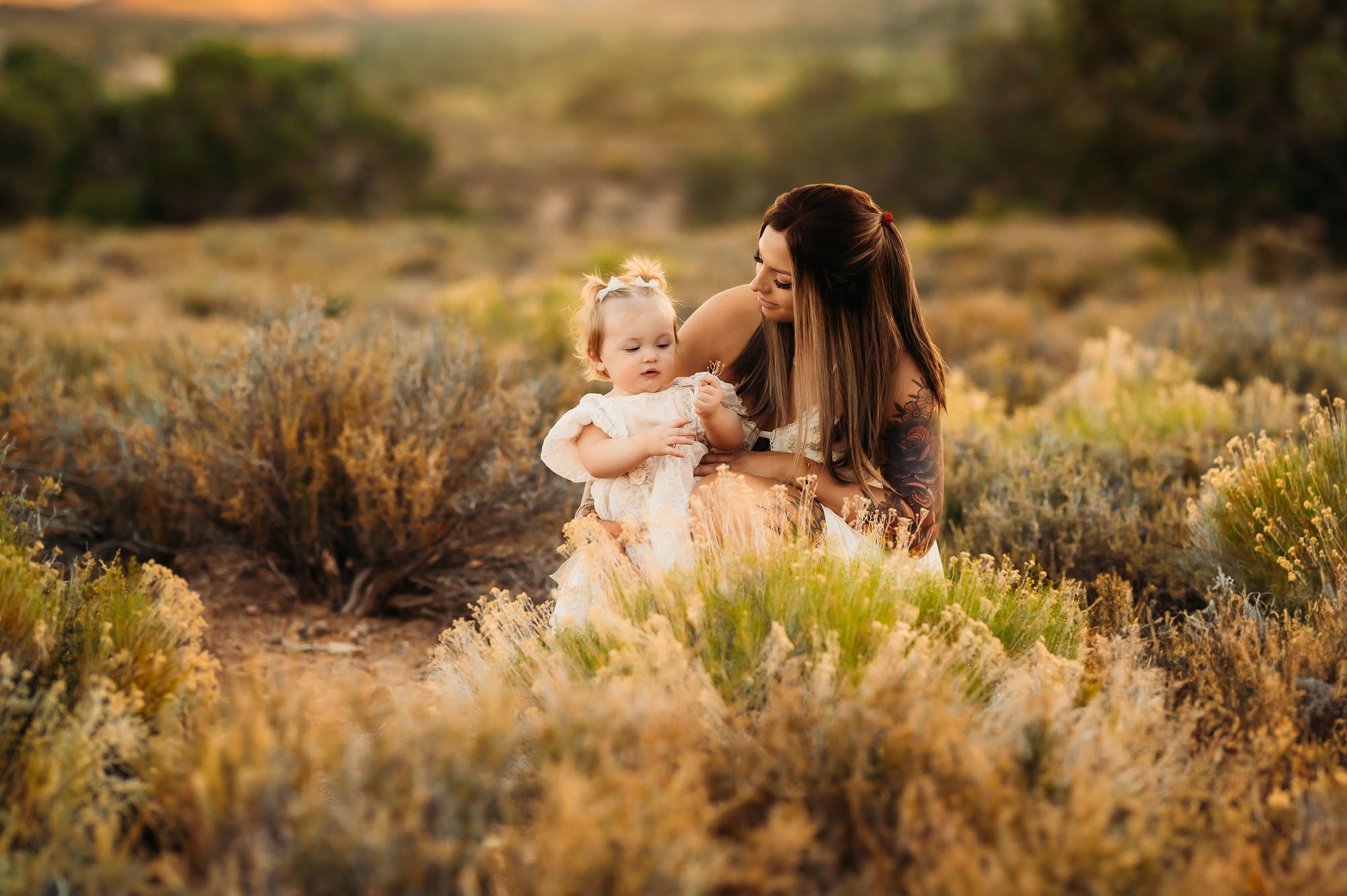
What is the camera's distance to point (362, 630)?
414 cm

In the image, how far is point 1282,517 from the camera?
3410mm

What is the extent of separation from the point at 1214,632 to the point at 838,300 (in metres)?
1.54

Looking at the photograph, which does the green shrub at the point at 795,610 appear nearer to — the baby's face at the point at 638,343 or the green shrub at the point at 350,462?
the baby's face at the point at 638,343

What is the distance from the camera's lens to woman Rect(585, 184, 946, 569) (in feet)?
→ 10.5

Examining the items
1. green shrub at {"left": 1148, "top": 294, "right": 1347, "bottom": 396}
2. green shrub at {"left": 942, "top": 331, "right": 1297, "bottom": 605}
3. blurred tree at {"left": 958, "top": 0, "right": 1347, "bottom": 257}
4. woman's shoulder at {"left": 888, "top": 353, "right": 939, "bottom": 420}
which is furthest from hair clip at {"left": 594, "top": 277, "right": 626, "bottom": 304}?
blurred tree at {"left": 958, "top": 0, "right": 1347, "bottom": 257}

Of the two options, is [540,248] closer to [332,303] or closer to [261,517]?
[332,303]

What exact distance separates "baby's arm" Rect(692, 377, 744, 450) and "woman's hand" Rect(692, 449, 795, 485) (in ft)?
0.17

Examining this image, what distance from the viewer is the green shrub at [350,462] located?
4.03m

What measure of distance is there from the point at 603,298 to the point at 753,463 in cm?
75

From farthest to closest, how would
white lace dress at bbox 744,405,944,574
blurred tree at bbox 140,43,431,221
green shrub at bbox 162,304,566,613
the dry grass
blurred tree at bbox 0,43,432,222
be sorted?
blurred tree at bbox 140,43,431,221
blurred tree at bbox 0,43,432,222
green shrub at bbox 162,304,566,613
white lace dress at bbox 744,405,944,574
the dry grass

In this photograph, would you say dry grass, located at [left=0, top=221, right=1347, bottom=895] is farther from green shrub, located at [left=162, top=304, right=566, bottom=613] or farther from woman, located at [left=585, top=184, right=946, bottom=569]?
woman, located at [left=585, top=184, right=946, bottom=569]

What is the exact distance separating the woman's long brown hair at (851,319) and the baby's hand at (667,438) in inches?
16.2

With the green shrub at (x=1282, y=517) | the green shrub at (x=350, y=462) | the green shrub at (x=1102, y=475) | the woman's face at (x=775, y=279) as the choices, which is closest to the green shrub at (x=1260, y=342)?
the green shrub at (x=1102, y=475)

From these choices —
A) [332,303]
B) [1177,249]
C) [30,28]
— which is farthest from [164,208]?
[1177,249]
